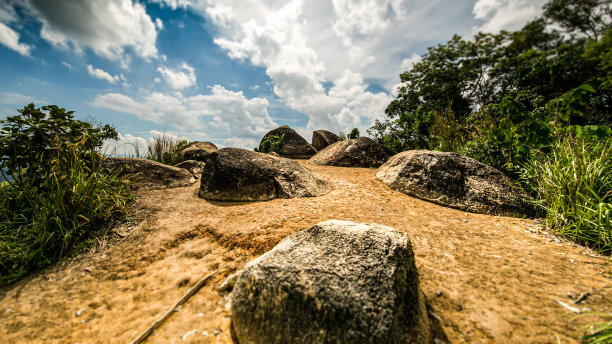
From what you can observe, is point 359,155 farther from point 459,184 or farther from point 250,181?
point 250,181

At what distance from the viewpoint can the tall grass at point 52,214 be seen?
6.64ft

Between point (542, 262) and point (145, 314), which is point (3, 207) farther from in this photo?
point (542, 262)

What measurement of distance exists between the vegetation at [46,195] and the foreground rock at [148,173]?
1354 millimetres

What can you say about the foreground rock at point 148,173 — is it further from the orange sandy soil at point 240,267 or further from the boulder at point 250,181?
the orange sandy soil at point 240,267

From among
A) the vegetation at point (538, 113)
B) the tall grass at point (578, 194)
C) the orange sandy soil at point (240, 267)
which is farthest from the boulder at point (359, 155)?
the tall grass at point (578, 194)

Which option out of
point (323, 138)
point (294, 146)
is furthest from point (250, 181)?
point (323, 138)

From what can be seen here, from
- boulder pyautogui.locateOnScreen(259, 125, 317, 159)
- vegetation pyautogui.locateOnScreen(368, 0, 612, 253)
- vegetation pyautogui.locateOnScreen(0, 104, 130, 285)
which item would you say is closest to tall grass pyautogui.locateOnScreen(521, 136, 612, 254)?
vegetation pyautogui.locateOnScreen(368, 0, 612, 253)

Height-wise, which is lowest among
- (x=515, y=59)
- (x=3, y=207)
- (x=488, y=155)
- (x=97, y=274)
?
(x=97, y=274)

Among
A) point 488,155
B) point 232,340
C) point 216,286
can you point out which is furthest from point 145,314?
point 488,155

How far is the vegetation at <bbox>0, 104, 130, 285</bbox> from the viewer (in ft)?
7.06

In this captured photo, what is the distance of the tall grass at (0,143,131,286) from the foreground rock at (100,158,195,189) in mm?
1377

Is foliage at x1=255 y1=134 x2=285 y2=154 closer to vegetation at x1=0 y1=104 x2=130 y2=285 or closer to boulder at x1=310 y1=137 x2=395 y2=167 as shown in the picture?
boulder at x1=310 y1=137 x2=395 y2=167

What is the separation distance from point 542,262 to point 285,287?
2206mm

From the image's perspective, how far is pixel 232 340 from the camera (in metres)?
1.34
